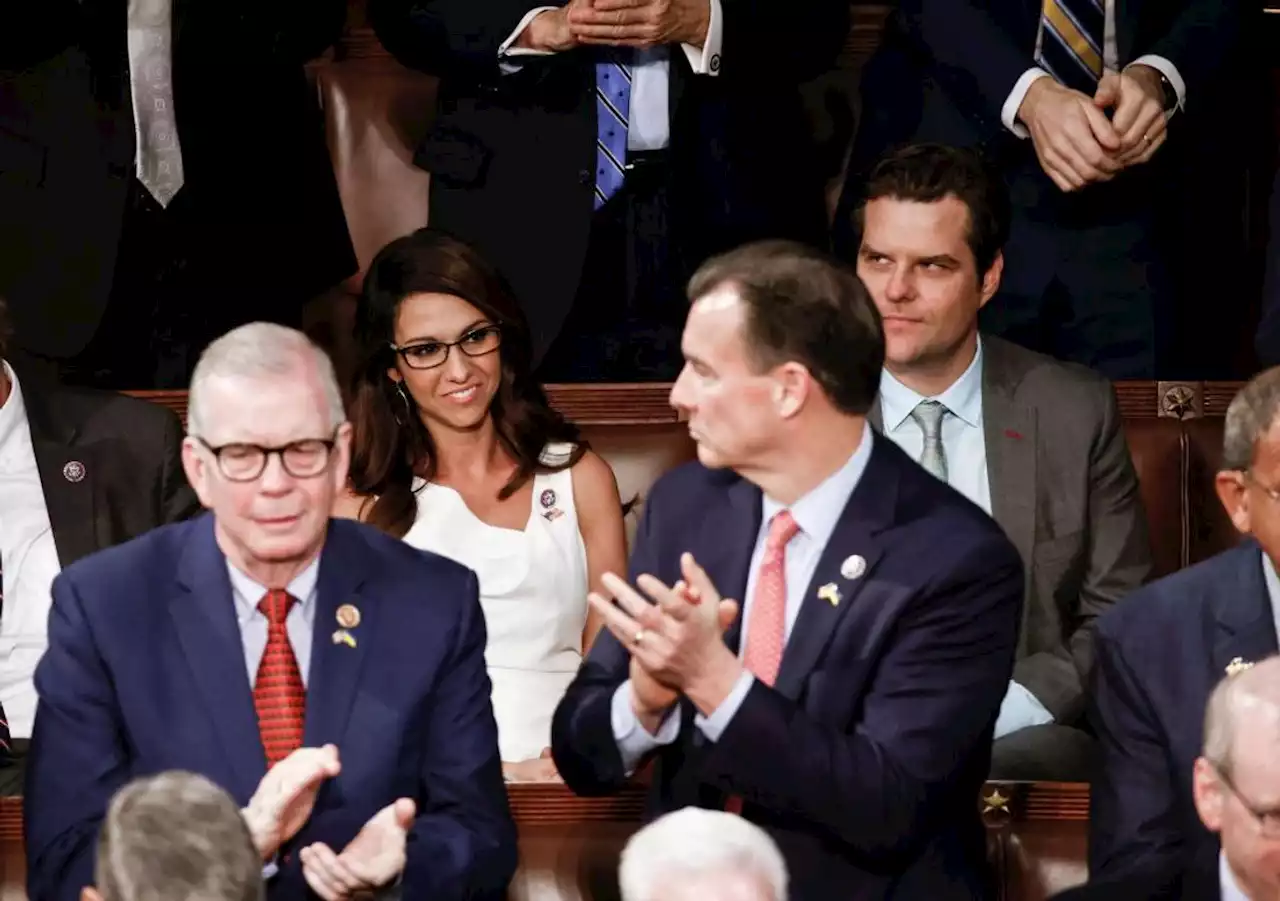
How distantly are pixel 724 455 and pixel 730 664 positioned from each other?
27 centimetres

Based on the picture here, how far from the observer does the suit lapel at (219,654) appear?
2.38 meters

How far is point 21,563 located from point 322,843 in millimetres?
1093

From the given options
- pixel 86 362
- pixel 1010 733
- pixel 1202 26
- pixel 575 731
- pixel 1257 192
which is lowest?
pixel 1010 733

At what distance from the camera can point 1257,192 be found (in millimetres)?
3967

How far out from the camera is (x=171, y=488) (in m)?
3.23

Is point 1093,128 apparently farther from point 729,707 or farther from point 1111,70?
point 729,707

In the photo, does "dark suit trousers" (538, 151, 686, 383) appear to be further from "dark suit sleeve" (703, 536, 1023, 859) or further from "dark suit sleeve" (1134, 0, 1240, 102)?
"dark suit sleeve" (703, 536, 1023, 859)

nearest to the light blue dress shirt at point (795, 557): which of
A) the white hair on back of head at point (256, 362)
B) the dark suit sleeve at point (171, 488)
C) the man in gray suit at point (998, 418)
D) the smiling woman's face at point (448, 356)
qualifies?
the white hair on back of head at point (256, 362)

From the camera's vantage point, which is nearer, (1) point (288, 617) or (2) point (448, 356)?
(1) point (288, 617)

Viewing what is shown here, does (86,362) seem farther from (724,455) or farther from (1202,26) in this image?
(1202,26)

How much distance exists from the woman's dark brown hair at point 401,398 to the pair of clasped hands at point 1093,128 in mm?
849

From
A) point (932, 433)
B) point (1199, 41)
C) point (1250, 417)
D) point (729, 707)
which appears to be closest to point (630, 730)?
point (729, 707)

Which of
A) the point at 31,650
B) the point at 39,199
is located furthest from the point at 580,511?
the point at 39,199

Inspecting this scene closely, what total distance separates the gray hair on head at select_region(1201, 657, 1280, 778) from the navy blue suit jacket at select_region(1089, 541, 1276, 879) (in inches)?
8.2
